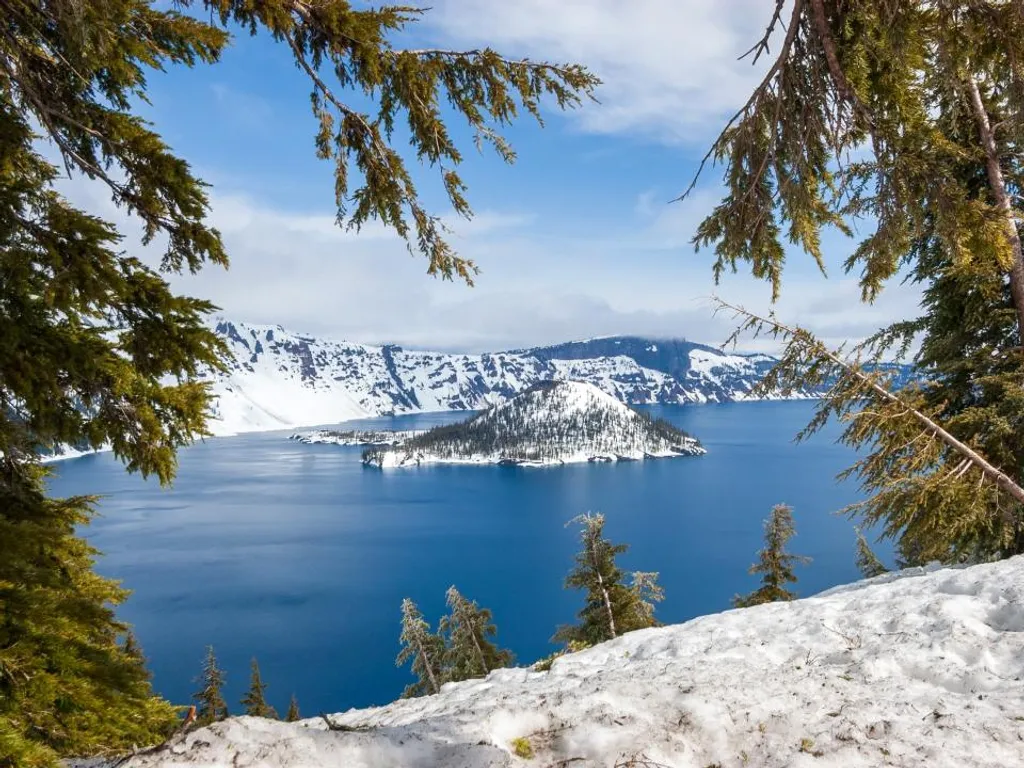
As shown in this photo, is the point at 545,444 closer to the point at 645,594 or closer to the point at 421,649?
the point at 421,649

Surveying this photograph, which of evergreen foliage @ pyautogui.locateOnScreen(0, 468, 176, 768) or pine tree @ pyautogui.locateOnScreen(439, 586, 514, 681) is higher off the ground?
evergreen foliage @ pyautogui.locateOnScreen(0, 468, 176, 768)

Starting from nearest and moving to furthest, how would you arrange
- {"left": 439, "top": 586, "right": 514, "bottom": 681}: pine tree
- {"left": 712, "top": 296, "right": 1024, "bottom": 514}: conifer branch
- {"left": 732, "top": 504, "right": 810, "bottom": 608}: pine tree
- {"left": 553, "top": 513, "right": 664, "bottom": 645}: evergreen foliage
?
{"left": 712, "top": 296, "right": 1024, "bottom": 514}: conifer branch, {"left": 553, "top": 513, "right": 664, "bottom": 645}: evergreen foliage, {"left": 732, "top": 504, "right": 810, "bottom": 608}: pine tree, {"left": 439, "top": 586, "right": 514, "bottom": 681}: pine tree

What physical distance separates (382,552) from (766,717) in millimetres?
76725

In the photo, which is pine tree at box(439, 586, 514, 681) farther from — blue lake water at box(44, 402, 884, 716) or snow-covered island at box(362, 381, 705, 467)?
snow-covered island at box(362, 381, 705, 467)

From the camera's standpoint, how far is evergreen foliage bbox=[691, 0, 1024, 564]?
3301 mm

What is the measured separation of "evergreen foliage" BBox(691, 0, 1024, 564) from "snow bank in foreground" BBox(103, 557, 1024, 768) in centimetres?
300

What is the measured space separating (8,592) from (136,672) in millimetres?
748

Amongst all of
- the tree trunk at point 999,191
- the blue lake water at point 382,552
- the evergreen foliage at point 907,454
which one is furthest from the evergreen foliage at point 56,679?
the blue lake water at point 382,552

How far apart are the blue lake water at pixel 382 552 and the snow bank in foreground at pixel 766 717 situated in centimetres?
3094

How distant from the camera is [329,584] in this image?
6241cm

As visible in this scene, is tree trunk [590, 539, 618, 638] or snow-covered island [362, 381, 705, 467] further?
snow-covered island [362, 381, 705, 467]

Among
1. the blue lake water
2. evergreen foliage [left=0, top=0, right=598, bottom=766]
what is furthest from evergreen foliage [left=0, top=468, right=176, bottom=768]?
the blue lake water

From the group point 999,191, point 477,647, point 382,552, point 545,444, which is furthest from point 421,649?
point 545,444

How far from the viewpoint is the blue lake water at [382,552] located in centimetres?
4703
